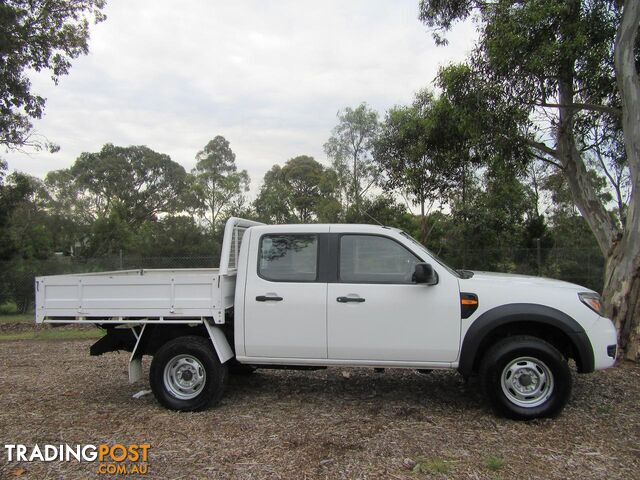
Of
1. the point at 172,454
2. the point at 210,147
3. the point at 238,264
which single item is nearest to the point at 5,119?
the point at 238,264

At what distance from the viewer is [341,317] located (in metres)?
4.91

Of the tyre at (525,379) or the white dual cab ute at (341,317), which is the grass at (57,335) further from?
the tyre at (525,379)

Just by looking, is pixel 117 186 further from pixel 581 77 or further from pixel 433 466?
pixel 433 466

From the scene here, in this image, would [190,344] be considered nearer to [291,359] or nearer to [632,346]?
[291,359]

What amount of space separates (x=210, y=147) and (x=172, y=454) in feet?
130

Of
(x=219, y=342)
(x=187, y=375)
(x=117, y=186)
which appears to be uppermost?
(x=117, y=186)

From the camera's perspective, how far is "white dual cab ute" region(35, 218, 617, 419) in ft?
15.4

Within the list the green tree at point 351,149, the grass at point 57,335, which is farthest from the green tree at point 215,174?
the grass at point 57,335

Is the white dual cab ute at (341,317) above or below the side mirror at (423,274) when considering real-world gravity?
below

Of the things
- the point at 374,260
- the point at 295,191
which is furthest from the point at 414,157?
the point at 295,191

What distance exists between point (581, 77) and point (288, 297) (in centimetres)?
599

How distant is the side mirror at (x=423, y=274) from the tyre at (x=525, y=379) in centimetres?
92

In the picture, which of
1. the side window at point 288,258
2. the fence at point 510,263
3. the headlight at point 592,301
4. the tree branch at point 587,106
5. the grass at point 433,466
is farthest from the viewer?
the fence at point 510,263

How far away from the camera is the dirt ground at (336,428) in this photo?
150 inches
